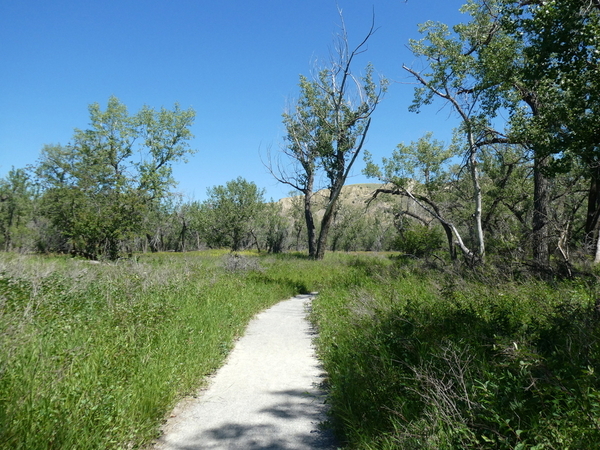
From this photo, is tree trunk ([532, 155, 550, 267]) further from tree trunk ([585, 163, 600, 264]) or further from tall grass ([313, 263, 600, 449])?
tall grass ([313, 263, 600, 449])

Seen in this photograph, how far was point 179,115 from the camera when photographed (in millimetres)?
38031

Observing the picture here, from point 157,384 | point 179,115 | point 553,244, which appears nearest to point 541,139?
point 553,244

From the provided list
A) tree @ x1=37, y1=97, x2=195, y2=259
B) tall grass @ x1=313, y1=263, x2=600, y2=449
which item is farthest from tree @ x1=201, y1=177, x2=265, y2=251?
tall grass @ x1=313, y1=263, x2=600, y2=449

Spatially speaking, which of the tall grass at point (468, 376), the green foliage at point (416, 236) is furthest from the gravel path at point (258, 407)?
the green foliage at point (416, 236)

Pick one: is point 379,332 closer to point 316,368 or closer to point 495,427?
point 316,368

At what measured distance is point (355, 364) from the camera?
16.6ft

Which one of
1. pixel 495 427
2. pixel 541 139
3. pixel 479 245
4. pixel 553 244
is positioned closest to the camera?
pixel 495 427

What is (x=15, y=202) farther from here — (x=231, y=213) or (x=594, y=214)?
(x=594, y=214)

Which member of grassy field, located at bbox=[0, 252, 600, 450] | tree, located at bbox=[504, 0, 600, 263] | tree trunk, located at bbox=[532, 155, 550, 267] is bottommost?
grassy field, located at bbox=[0, 252, 600, 450]

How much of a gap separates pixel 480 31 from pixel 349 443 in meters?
13.9

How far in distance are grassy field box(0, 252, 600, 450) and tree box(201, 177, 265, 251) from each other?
41071 millimetres

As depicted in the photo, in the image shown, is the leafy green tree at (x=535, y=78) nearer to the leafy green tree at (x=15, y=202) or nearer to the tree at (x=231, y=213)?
the tree at (x=231, y=213)

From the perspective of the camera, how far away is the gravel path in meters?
3.87

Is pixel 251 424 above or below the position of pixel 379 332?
below
